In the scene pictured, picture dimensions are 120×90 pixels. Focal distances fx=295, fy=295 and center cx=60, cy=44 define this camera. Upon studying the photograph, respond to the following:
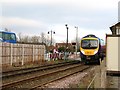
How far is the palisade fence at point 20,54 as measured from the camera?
30.3 metres

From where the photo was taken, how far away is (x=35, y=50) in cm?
3975

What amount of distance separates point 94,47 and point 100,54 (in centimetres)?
183

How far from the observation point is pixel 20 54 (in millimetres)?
34469

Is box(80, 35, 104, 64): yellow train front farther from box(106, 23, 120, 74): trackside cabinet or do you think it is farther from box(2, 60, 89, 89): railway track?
box(106, 23, 120, 74): trackside cabinet

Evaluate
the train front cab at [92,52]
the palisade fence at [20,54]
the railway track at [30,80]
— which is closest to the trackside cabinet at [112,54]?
the railway track at [30,80]

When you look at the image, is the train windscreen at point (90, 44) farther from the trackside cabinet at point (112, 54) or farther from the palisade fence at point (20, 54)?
the trackside cabinet at point (112, 54)

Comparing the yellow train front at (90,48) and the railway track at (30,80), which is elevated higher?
the yellow train front at (90,48)

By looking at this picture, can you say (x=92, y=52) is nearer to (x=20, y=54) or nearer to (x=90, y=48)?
(x=90, y=48)

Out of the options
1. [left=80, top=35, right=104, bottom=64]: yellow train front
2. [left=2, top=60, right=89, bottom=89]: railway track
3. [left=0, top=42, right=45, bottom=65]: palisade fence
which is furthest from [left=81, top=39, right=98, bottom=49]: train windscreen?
[left=2, top=60, right=89, bottom=89]: railway track

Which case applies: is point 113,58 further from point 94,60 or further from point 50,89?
point 94,60

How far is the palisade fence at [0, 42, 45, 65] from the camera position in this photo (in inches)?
1195

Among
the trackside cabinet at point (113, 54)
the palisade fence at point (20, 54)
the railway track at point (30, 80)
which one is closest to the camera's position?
the railway track at point (30, 80)

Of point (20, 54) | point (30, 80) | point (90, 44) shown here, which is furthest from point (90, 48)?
point (30, 80)

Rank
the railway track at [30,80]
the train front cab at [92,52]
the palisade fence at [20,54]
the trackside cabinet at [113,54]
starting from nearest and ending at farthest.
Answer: the railway track at [30,80] → the trackside cabinet at [113,54] → the palisade fence at [20,54] → the train front cab at [92,52]
